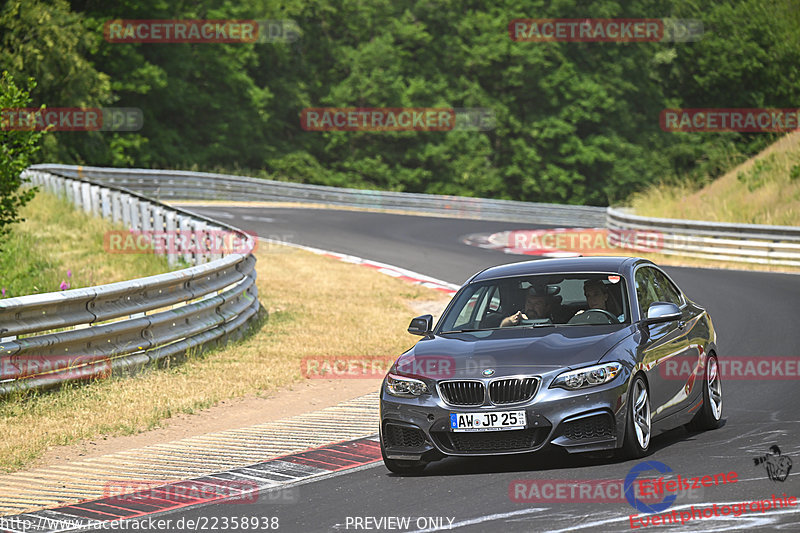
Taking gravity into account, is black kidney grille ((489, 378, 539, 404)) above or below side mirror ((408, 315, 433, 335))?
below

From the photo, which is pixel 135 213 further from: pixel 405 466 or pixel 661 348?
pixel 661 348

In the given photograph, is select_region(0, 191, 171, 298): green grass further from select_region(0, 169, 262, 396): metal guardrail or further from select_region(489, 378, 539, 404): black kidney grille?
select_region(489, 378, 539, 404): black kidney grille

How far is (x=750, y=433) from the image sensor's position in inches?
349

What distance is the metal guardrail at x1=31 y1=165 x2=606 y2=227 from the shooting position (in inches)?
1682

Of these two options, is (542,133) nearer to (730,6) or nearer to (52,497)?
(730,6)

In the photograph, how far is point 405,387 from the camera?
7.92 m

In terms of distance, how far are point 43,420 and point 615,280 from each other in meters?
5.10

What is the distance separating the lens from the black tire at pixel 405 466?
802 cm

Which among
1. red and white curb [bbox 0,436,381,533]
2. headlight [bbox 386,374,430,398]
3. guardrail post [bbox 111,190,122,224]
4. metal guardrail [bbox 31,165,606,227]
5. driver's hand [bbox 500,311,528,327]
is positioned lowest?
metal guardrail [bbox 31,165,606,227]

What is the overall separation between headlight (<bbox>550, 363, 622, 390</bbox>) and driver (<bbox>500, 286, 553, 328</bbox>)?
4.04 feet

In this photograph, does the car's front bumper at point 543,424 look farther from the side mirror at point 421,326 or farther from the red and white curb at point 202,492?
the side mirror at point 421,326

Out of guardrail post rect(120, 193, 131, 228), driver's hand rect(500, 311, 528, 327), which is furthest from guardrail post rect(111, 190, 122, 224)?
driver's hand rect(500, 311, 528, 327)

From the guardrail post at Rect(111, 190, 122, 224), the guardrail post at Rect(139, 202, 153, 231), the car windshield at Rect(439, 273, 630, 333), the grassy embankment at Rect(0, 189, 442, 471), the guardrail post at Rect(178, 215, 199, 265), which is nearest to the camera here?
the car windshield at Rect(439, 273, 630, 333)

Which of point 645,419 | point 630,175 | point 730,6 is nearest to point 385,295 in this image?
point 645,419
